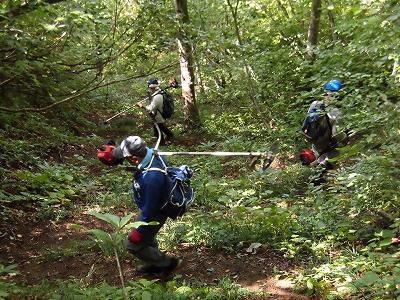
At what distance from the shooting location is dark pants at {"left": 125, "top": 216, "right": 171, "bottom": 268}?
5.47m

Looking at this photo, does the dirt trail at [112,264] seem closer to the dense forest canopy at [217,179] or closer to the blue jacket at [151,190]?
the dense forest canopy at [217,179]

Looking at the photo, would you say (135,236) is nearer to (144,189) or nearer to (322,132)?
(144,189)

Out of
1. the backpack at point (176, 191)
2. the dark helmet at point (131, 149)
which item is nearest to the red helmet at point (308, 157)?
the backpack at point (176, 191)

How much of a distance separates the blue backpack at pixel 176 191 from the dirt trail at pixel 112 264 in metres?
0.91

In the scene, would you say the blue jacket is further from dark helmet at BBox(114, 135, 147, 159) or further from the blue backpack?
dark helmet at BBox(114, 135, 147, 159)

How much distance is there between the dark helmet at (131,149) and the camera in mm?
5305

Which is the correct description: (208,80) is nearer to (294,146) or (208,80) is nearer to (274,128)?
(274,128)

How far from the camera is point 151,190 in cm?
521

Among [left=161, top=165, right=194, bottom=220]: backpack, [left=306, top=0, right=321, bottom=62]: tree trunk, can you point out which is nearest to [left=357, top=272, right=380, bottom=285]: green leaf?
[left=161, top=165, right=194, bottom=220]: backpack

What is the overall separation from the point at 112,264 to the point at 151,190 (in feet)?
5.03

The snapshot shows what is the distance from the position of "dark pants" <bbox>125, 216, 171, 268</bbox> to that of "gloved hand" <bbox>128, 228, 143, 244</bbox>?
51mm

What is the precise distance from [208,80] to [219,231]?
1539 cm

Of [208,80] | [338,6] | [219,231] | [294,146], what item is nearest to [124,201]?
[219,231]

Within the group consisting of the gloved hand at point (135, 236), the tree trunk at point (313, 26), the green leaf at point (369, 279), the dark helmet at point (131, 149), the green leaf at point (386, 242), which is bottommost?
the green leaf at point (386, 242)
